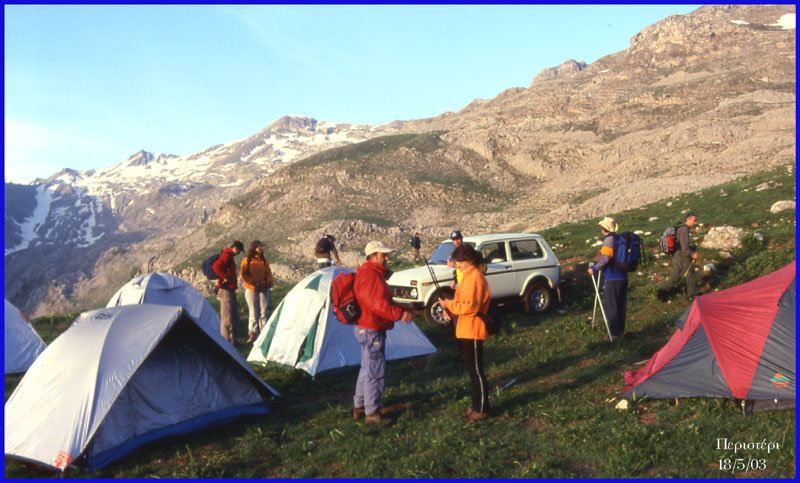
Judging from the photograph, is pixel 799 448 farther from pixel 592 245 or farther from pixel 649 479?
pixel 592 245

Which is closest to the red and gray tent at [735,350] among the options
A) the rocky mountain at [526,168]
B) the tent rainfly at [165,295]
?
the tent rainfly at [165,295]

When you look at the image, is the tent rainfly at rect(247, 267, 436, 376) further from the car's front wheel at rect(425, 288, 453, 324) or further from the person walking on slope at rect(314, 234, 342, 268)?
the person walking on slope at rect(314, 234, 342, 268)

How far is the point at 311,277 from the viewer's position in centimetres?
966

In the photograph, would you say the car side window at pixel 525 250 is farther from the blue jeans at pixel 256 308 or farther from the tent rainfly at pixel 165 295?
the tent rainfly at pixel 165 295

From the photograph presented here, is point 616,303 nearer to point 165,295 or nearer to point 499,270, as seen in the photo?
point 499,270

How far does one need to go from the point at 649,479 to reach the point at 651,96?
79.1 meters

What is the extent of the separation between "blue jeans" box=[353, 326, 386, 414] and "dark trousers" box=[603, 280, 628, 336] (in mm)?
4711

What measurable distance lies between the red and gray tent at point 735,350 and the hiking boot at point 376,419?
2.92m

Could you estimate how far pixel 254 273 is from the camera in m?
11.4

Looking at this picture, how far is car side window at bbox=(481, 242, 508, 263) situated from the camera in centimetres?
1183

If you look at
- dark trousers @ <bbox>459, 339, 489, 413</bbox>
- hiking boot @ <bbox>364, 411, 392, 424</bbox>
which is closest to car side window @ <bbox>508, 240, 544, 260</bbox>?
dark trousers @ <bbox>459, 339, 489, 413</bbox>

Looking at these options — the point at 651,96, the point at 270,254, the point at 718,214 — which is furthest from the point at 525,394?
the point at 651,96

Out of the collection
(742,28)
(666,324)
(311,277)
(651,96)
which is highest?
(742,28)

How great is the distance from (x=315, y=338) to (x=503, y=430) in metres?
3.93
